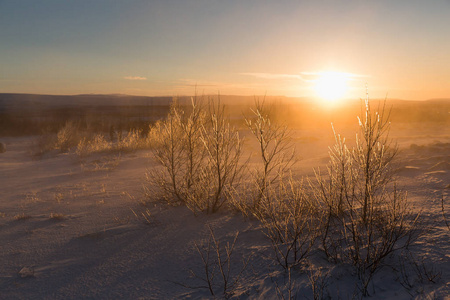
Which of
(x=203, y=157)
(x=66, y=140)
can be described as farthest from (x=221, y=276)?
(x=66, y=140)

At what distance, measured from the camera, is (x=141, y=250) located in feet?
13.8

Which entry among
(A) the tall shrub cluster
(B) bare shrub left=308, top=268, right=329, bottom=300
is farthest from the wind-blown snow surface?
(A) the tall shrub cluster

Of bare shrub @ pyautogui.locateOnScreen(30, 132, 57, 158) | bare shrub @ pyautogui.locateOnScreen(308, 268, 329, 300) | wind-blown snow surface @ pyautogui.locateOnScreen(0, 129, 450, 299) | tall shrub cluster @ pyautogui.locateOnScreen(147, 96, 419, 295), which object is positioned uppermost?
tall shrub cluster @ pyautogui.locateOnScreen(147, 96, 419, 295)

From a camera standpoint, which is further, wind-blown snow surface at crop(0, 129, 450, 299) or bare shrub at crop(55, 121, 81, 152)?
bare shrub at crop(55, 121, 81, 152)

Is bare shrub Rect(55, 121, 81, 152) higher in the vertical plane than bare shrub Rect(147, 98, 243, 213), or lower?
lower

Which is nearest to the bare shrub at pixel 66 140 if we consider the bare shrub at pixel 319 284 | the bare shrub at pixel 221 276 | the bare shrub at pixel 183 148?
the bare shrub at pixel 183 148

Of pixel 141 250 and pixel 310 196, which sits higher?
pixel 310 196

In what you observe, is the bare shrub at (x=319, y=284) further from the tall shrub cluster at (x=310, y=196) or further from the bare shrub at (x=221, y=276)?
the bare shrub at (x=221, y=276)

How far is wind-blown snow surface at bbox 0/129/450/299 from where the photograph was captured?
9.41ft

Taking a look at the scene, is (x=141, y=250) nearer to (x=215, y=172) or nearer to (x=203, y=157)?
(x=215, y=172)

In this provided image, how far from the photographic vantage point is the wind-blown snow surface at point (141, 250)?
9.41 feet

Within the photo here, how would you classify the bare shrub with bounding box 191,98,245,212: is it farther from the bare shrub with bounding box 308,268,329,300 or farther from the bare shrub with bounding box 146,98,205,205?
the bare shrub with bounding box 308,268,329,300

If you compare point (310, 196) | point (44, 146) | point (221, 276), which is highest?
point (310, 196)

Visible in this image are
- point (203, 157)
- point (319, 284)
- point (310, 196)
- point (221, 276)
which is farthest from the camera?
point (203, 157)
